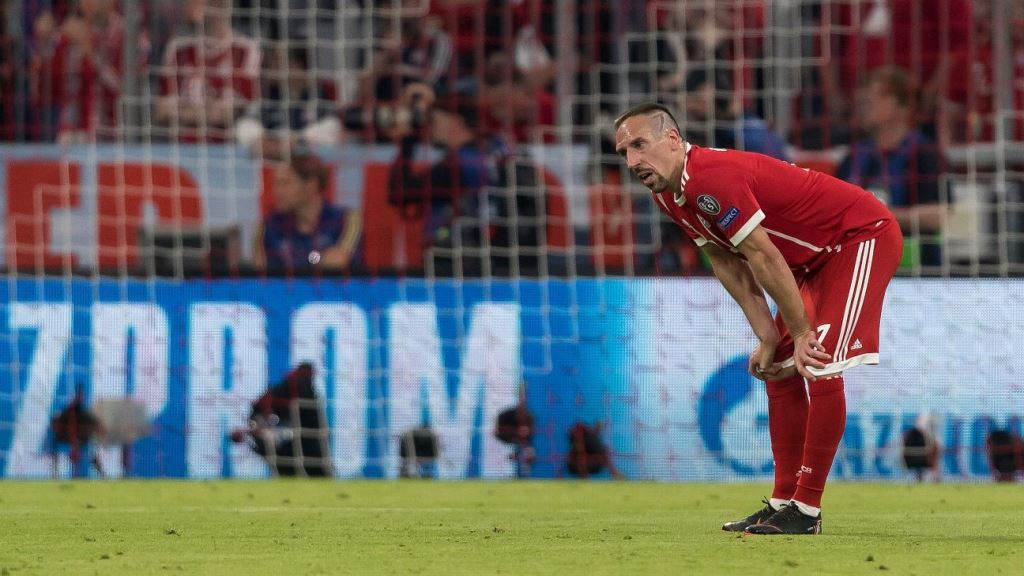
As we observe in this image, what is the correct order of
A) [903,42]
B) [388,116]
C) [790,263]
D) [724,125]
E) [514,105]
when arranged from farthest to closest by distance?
[903,42] → [388,116] → [514,105] → [724,125] → [790,263]

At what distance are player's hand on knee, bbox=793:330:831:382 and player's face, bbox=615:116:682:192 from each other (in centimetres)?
67

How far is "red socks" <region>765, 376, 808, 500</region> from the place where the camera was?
6.16m

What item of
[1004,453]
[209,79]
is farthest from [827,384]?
[209,79]

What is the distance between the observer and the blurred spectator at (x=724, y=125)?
11.0 m

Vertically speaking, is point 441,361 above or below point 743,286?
below

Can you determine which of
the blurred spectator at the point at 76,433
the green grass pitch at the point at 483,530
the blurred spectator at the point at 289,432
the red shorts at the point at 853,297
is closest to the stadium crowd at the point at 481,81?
the blurred spectator at the point at 289,432

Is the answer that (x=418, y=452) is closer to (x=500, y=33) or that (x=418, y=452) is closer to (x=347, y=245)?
(x=347, y=245)

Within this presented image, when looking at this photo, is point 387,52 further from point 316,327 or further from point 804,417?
point 804,417

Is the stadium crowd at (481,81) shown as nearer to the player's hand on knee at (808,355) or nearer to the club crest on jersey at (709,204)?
the player's hand on knee at (808,355)

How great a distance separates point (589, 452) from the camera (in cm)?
982

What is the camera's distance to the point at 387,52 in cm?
1277

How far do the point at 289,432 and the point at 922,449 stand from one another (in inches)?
135

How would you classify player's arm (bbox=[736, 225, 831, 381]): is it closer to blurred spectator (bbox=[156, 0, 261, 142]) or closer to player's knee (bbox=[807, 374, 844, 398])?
player's knee (bbox=[807, 374, 844, 398])

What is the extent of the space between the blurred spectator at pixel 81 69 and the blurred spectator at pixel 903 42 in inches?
194
